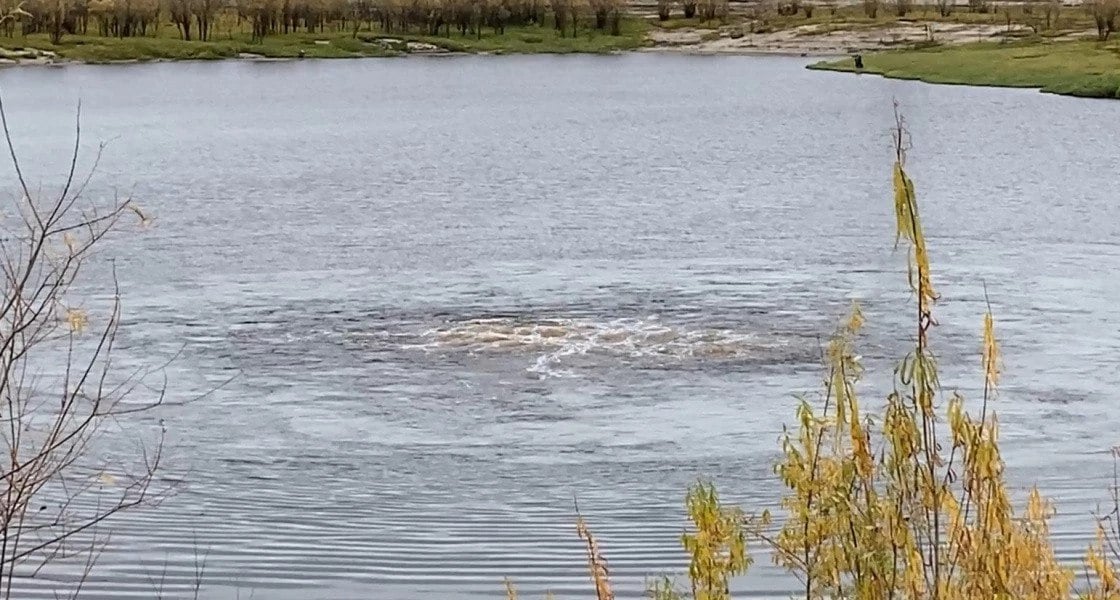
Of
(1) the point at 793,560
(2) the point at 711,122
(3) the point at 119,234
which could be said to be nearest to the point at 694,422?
(1) the point at 793,560

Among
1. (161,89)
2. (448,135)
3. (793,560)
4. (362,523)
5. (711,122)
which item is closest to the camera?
(793,560)

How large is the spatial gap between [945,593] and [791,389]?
8754 millimetres

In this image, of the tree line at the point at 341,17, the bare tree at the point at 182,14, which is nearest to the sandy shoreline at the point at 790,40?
the tree line at the point at 341,17

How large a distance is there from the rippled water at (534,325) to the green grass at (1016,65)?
8268 millimetres

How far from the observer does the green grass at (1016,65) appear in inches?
1795

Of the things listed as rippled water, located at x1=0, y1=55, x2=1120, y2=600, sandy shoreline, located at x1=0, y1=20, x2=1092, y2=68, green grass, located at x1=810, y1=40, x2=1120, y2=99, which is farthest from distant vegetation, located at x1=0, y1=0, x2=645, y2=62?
rippled water, located at x1=0, y1=55, x2=1120, y2=600

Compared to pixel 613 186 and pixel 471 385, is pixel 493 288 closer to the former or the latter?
pixel 471 385

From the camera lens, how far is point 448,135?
3859 centimetres

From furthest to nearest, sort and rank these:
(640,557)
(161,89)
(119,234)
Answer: (161,89) → (119,234) → (640,557)

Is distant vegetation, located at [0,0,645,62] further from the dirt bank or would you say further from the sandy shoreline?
the dirt bank

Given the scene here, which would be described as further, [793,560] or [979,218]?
[979,218]

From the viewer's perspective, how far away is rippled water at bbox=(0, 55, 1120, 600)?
9.91m

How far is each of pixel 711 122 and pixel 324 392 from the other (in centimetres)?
2937

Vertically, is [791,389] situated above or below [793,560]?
below
